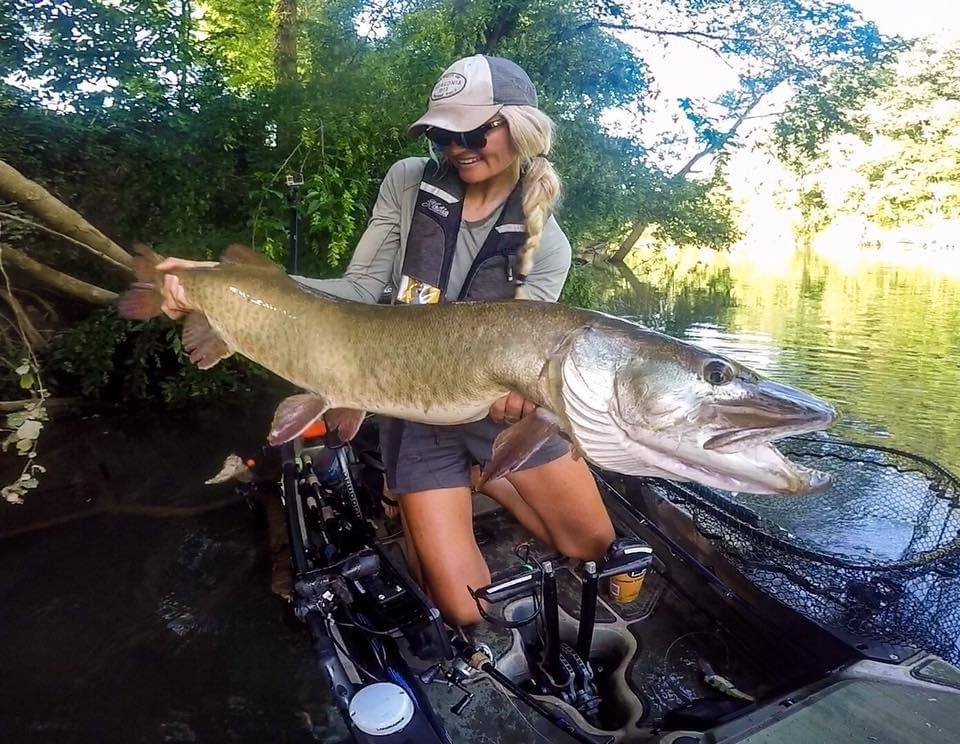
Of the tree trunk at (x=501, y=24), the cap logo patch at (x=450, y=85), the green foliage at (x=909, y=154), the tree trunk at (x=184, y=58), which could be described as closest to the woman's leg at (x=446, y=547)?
the cap logo patch at (x=450, y=85)

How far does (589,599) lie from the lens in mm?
2408

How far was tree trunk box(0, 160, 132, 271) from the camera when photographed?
4.66 metres

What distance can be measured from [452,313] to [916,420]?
7.60m

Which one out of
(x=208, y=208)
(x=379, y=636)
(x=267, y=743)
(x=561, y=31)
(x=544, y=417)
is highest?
(x=561, y=31)

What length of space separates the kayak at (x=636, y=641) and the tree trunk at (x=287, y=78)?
500 centimetres

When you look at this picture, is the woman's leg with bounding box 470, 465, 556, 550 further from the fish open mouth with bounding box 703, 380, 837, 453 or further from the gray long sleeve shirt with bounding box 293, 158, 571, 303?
the fish open mouth with bounding box 703, 380, 837, 453

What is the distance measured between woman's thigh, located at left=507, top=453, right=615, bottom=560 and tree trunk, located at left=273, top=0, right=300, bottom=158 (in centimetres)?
570

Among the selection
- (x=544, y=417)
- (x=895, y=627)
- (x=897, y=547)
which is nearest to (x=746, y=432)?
(x=544, y=417)

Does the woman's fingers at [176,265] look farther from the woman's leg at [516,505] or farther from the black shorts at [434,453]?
the woman's leg at [516,505]

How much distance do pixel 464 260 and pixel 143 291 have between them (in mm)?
1346

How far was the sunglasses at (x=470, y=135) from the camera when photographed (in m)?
2.39

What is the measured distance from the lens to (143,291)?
2664 millimetres

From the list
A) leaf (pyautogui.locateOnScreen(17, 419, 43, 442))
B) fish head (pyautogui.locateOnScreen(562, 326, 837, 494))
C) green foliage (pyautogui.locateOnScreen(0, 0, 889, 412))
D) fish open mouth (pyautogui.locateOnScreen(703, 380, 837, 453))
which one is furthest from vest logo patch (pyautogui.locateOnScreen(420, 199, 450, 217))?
green foliage (pyautogui.locateOnScreen(0, 0, 889, 412))

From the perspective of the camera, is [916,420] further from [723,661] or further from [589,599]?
[589,599]
